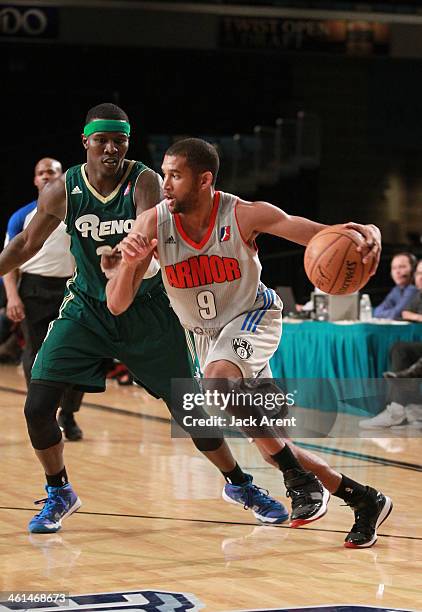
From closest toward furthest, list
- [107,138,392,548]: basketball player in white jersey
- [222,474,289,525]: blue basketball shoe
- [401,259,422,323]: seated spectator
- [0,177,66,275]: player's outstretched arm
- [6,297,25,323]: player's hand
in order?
[107,138,392,548]: basketball player in white jersey
[0,177,66,275]: player's outstretched arm
[222,474,289,525]: blue basketball shoe
[6,297,25,323]: player's hand
[401,259,422,323]: seated spectator

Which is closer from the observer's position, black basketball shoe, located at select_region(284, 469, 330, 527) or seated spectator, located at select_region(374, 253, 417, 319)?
black basketball shoe, located at select_region(284, 469, 330, 527)

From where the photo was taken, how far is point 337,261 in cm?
411

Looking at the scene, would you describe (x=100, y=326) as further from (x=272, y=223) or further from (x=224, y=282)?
(x=272, y=223)

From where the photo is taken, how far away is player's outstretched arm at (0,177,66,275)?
503 cm

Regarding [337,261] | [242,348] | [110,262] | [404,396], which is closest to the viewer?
[337,261]

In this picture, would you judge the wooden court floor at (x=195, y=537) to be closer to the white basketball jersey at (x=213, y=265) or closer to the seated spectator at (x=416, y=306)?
the white basketball jersey at (x=213, y=265)

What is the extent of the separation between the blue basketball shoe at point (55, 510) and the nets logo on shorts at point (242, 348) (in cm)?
114

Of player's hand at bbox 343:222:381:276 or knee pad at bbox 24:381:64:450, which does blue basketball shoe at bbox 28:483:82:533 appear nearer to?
knee pad at bbox 24:381:64:450

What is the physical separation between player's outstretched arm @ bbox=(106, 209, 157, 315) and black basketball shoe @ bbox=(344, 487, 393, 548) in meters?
1.32

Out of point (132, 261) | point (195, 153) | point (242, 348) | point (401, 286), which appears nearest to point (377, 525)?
point (242, 348)

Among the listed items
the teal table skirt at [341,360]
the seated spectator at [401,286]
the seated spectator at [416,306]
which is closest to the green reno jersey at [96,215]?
A: the teal table skirt at [341,360]

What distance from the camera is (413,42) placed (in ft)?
63.7

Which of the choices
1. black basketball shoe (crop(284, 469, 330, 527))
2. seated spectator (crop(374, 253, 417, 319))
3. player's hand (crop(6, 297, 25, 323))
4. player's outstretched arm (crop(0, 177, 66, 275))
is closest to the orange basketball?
black basketball shoe (crop(284, 469, 330, 527))

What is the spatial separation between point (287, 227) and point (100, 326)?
1104mm
